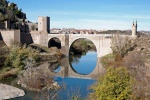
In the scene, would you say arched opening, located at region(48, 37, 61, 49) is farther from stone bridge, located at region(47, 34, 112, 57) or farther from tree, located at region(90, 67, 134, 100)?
tree, located at region(90, 67, 134, 100)

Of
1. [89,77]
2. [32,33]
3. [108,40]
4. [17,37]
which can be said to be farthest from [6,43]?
[89,77]

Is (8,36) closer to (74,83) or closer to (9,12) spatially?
(9,12)

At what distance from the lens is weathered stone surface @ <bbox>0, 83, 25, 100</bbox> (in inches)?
781

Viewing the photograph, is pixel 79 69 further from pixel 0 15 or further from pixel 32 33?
pixel 0 15

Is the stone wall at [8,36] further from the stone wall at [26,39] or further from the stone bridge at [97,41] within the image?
the stone bridge at [97,41]

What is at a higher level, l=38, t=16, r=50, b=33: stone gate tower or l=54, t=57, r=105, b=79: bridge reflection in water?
l=38, t=16, r=50, b=33: stone gate tower

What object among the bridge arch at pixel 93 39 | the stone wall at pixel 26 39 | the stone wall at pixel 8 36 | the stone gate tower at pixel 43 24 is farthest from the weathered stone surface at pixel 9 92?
the stone gate tower at pixel 43 24

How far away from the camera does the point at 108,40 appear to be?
42344 mm

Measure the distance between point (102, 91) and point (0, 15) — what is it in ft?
130

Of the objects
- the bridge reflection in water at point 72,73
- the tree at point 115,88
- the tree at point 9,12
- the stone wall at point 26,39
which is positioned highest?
the tree at point 9,12

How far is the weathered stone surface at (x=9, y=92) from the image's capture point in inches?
781

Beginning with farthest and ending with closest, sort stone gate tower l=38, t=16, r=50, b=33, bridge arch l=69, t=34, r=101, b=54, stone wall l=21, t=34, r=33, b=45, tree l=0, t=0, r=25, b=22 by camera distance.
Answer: tree l=0, t=0, r=25, b=22 < stone gate tower l=38, t=16, r=50, b=33 < stone wall l=21, t=34, r=33, b=45 < bridge arch l=69, t=34, r=101, b=54

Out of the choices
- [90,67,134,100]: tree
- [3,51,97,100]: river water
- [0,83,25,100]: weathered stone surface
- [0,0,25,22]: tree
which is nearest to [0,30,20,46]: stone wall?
[0,0,25,22]: tree

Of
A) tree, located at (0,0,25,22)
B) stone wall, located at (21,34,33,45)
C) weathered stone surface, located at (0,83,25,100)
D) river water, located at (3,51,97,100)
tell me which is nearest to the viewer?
river water, located at (3,51,97,100)
